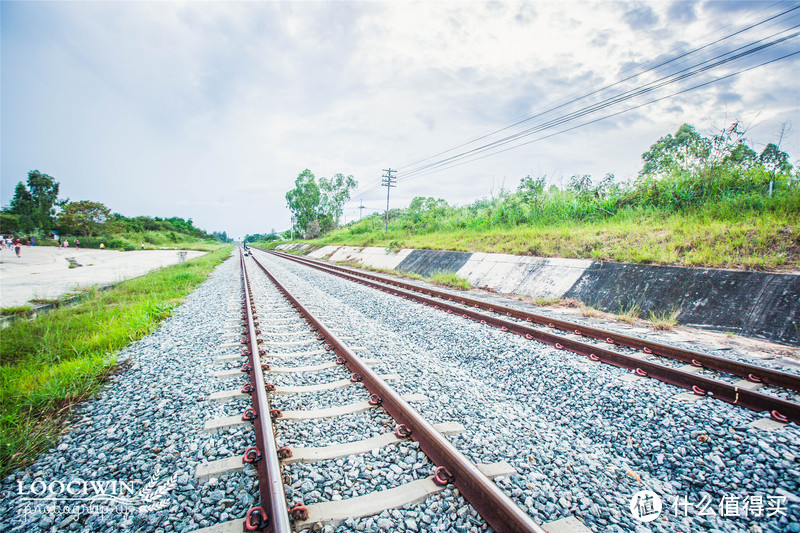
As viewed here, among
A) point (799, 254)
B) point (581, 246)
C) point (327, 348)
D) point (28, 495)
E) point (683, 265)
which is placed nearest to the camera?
point (28, 495)

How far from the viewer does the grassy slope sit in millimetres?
5715

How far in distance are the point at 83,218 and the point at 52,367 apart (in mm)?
63945

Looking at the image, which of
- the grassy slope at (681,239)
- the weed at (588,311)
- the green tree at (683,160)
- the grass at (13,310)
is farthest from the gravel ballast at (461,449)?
the green tree at (683,160)

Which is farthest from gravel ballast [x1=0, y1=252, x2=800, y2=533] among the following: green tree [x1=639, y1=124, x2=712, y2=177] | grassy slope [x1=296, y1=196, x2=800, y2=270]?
green tree [x1=639, y1=124, x2=712, y2=177]

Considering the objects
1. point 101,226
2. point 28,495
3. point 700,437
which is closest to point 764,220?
point 700,437

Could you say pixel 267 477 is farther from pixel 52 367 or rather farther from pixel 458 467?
pixel 52 367

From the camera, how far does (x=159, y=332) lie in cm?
563

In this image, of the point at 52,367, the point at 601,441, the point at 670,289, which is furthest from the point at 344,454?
the point at 670,289

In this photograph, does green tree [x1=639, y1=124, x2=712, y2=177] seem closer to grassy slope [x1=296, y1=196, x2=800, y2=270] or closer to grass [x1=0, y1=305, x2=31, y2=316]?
grassy slope [x1=296, y1=196, x2=800, y2=270]

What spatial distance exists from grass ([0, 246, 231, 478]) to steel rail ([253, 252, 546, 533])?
2.56 meters

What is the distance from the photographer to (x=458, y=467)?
2.01 metres

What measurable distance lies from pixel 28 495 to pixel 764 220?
10909mm

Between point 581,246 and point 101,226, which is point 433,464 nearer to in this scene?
point 581,246

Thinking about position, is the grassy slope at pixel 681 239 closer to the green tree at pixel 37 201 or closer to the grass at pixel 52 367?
the grass at pixel 52 367
